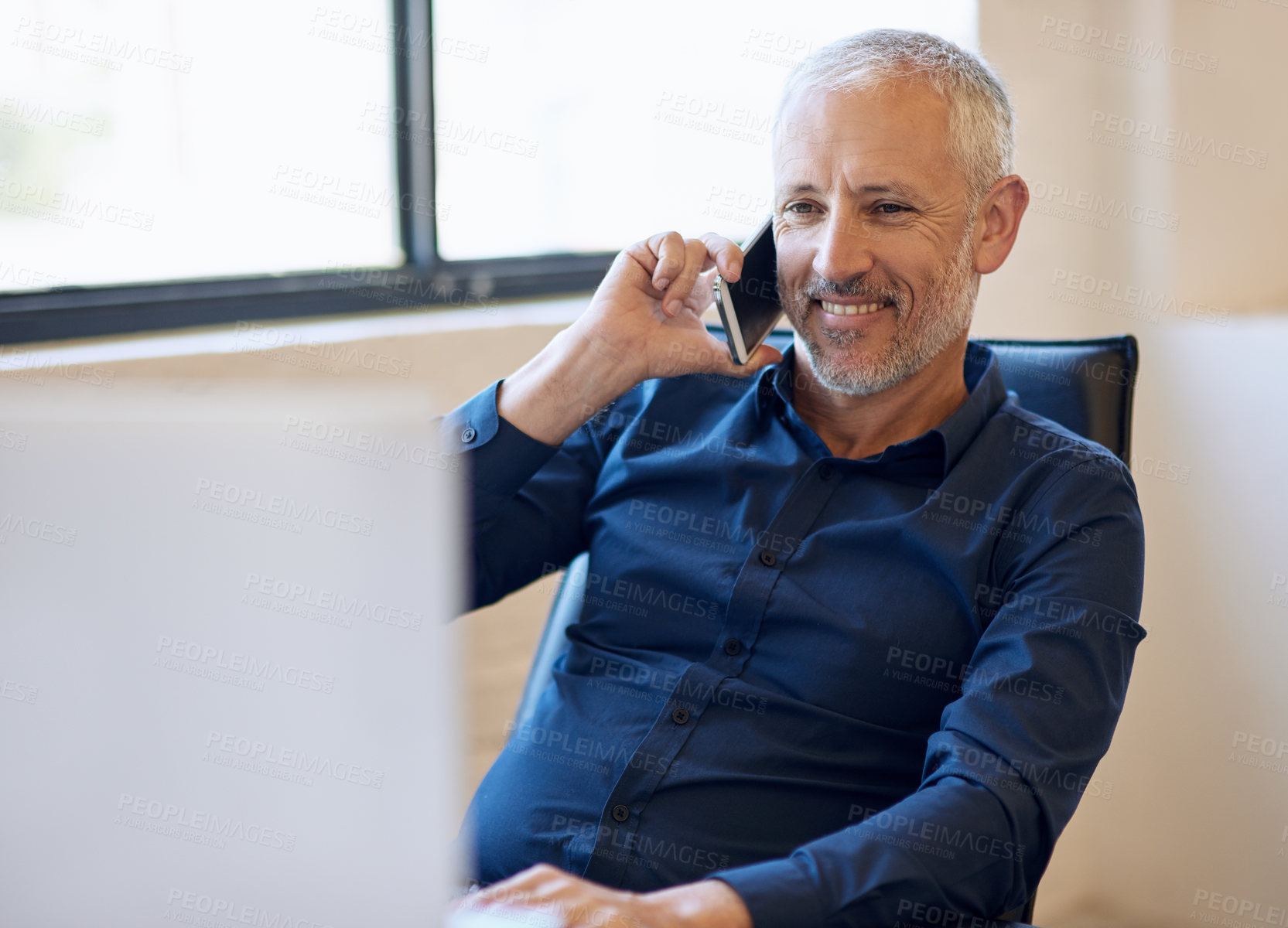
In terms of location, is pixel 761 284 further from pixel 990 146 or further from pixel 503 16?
pixel 503 16

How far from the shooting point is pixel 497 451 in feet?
4.48

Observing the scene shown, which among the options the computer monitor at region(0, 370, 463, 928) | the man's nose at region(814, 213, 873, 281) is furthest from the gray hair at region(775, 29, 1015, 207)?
the computer monitor at region(0, 370, 463, 928)

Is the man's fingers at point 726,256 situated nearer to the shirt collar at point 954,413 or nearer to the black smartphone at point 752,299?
the black smartphone at point 752,299

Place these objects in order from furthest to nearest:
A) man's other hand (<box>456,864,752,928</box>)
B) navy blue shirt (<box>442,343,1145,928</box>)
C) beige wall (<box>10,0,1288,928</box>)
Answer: beige wall (<box>10,0,1288,928</box>), navy blue shirt (<box>442,343,1145,928</box>), man's other hand (<box>456,864,752,928</box>)

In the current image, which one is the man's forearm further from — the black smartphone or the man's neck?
the man's neck

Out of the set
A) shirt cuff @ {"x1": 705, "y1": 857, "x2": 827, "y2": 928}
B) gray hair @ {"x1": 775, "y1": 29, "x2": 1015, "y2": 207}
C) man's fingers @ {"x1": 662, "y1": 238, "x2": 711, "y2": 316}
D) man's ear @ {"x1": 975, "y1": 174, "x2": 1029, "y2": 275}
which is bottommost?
shirt cuff @ {"x1": 705, "y1": 857, "x2": 827, "y2": 928}

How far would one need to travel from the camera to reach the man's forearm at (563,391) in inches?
54.2

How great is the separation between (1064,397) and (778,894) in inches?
32.4

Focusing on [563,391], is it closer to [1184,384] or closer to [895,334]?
[895,334]

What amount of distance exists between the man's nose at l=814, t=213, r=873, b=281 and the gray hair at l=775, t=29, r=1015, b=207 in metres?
0.14

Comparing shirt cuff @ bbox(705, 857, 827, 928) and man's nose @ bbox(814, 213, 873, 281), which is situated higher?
man's nose @ bbox(814, 213, 873, 281)

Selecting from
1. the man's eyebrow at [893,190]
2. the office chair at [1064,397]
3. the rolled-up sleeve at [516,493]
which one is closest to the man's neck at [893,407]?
the office chair at [1064,397]

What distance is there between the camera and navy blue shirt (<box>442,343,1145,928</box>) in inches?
40.1

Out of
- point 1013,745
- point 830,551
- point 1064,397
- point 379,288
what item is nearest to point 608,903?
point 1013,745
